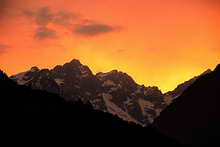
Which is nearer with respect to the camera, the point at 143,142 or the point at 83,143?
the point at 83,143

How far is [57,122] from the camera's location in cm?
12362

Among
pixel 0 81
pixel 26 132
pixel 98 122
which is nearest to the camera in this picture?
pixel 26 132

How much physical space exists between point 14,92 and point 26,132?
95.9ft

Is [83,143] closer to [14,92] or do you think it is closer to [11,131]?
[11,131]

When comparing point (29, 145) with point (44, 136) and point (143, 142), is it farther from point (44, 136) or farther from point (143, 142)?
point (143, 142)

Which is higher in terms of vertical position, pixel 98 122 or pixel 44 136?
pixel 98 122

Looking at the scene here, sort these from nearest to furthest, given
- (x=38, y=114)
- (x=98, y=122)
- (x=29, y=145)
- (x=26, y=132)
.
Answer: (x=29, y=145), (x=26, y=132), (x=38, y=114), (x=98, y=122)

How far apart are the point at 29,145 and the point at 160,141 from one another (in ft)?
137

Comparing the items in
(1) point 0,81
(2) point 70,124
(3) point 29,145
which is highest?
(1) point 0,81

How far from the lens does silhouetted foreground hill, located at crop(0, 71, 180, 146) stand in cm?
11406

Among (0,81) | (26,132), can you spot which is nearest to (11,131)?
(26,132)

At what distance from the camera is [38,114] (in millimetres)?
124500

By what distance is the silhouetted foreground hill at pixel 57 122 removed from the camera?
114 m

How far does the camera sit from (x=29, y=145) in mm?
103812
